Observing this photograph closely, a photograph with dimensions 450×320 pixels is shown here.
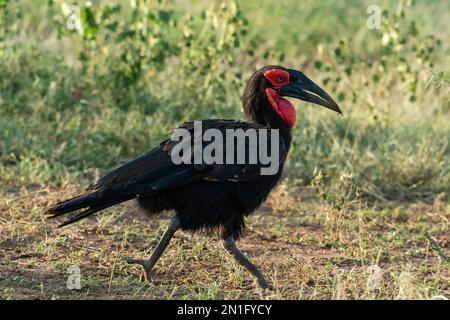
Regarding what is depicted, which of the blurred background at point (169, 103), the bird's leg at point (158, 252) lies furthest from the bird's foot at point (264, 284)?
the blurred background at point (169, 103)

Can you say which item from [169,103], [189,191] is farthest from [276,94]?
[169,103]

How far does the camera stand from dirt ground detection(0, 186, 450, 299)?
14.7ft

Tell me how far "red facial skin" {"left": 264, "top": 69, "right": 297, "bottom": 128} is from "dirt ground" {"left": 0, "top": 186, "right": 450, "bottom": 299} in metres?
0.77

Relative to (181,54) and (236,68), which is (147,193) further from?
(236,68)

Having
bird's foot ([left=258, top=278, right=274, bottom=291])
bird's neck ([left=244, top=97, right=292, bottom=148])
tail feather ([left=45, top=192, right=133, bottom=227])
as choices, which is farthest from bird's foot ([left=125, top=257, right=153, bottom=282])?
bird's neck ([left=244, top=97, right=292, bottom=148])

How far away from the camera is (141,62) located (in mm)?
7125

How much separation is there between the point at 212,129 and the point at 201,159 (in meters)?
0.21

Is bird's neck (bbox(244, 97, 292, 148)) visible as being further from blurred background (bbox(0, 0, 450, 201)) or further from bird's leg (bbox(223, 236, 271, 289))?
blurred background (bbox(0, 0, 450, 201))

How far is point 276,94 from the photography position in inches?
195

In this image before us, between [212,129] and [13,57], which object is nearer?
[212,129]

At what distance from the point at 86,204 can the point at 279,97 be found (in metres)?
1.19

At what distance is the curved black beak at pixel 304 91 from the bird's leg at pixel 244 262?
0.83 meters
